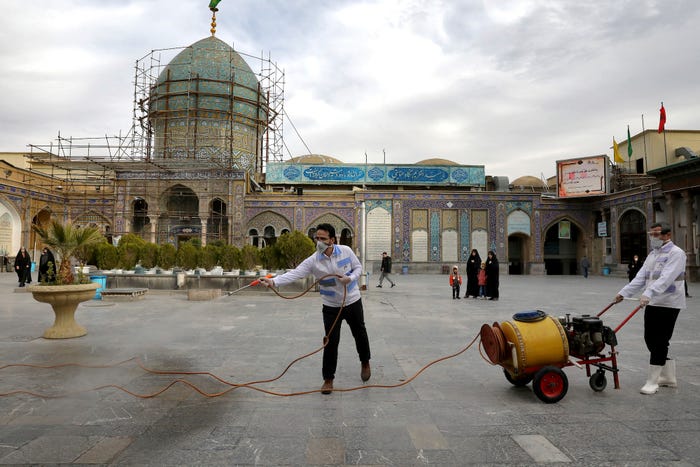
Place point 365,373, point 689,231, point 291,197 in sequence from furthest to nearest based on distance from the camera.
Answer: point 291,197 < point 689,231 < point 365,373

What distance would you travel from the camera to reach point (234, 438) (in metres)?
2.76

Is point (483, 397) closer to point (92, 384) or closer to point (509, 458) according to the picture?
point (509, 458)

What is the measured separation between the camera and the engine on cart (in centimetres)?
366

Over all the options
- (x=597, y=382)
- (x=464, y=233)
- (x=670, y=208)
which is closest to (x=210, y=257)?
(x=597, y=382)

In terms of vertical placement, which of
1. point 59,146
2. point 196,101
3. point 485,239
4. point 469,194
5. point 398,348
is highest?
point 196,101

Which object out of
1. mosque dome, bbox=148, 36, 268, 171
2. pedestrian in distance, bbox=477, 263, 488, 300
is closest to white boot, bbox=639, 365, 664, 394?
pedestrian in distance, bbox=477, 263, 488, 300

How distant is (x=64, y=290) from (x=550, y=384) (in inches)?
225

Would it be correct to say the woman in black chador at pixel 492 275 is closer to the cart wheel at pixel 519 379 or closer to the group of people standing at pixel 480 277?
the group of people standing at pixel 480 277

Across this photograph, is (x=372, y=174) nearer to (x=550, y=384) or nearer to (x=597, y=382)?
(x=597, y=382)

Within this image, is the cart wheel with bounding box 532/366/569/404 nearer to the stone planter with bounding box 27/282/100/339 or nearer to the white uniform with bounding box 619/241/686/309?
the white uniform with bounding box 619/241/686/309

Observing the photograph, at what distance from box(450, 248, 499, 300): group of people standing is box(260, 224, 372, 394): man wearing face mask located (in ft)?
25.6

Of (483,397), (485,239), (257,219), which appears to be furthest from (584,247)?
(483,397)

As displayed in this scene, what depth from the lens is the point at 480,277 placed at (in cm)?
1174

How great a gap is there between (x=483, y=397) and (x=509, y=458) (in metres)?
1.11
